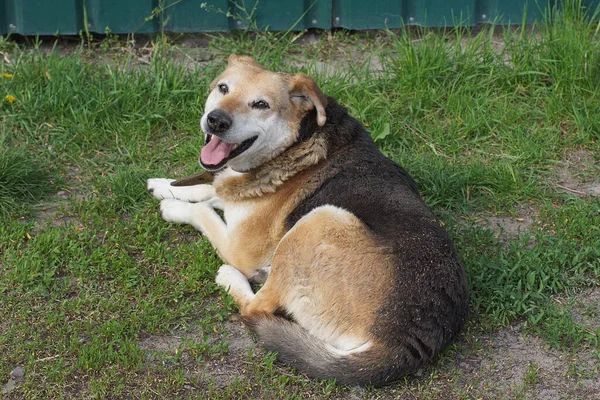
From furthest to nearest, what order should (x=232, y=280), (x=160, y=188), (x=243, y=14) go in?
(x=243, y=14), (x=160, y=188), (x=232, y=280)

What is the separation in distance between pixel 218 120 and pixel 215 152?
0.83 ft

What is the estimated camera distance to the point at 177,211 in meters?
5.32

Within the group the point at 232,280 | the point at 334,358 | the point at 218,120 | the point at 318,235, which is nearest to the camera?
the point at 334,358

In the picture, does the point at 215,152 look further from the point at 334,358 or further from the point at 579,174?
the point at 579,174

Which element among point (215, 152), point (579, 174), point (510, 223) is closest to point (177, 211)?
point (215, 152)

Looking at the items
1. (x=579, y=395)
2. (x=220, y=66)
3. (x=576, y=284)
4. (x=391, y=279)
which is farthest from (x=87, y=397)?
(x=220, y=66)

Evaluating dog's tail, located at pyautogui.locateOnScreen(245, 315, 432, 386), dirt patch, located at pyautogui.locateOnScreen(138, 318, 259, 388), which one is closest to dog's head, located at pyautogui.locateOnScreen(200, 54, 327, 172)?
dirt patch, located at pyautogui.locateOnScreen(138, 318, 259, 388)

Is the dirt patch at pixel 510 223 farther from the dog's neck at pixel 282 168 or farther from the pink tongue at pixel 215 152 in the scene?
the pink tongue at pixel 215 152

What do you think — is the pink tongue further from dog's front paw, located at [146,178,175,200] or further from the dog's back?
dog's front paw, located at [146,178,175,200]

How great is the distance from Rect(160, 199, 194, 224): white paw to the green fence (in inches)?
79.6

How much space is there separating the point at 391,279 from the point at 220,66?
3100 millimetres

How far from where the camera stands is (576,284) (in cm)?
500

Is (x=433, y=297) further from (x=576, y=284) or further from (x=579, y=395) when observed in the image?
(x=576, y=284)

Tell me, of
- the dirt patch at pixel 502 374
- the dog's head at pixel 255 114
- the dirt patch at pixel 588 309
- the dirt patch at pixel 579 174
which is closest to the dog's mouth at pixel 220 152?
the dog's head at pixel 255 114
